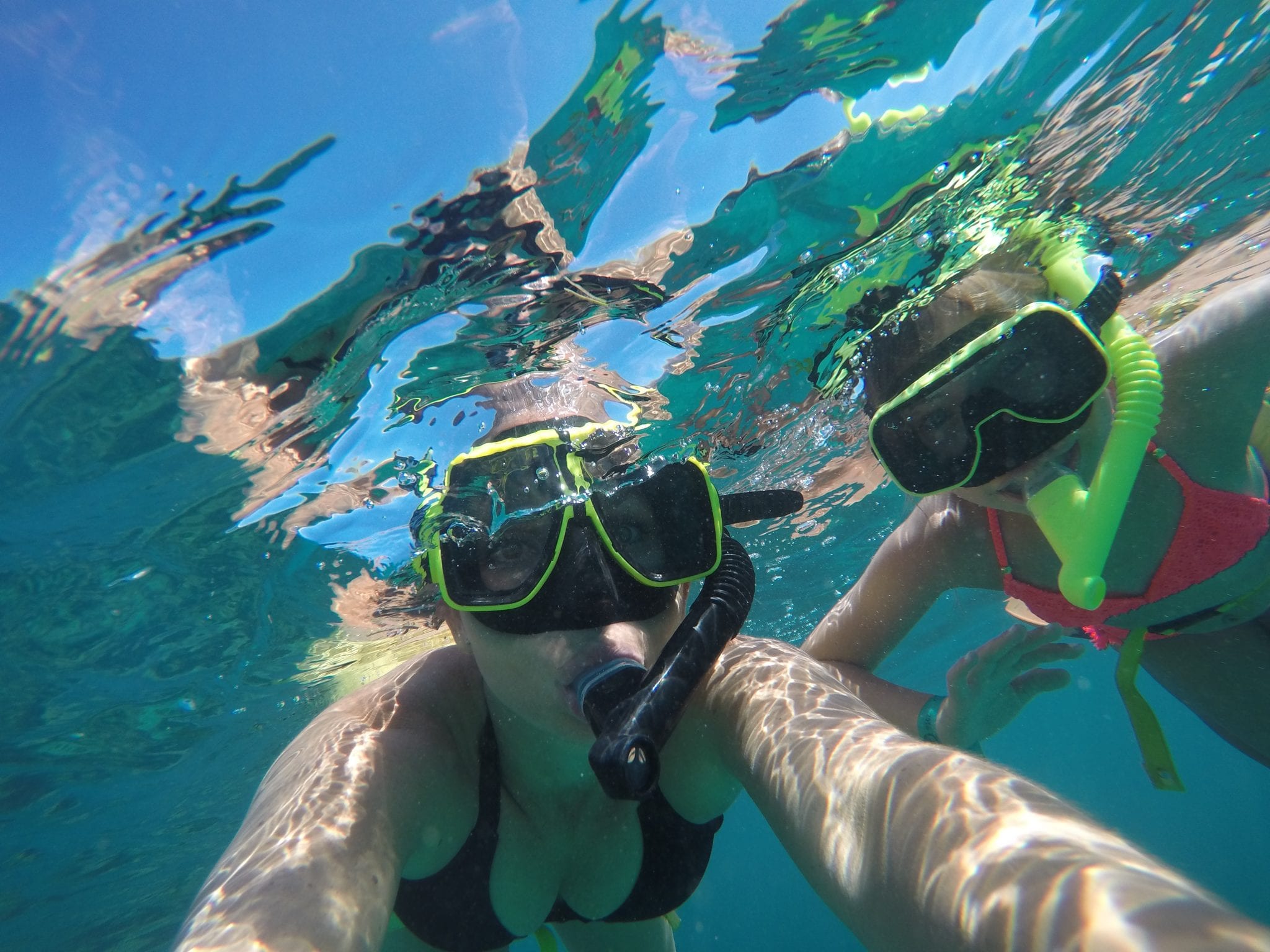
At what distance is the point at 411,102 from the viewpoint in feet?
11.8

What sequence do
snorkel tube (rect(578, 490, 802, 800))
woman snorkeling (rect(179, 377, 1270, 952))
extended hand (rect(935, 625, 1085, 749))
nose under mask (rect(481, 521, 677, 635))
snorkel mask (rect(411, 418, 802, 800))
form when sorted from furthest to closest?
1. extended hand (rect(935, 625, 1085, 749))
2. nose under mask (rect(481, 521, 677, 635))
3. snorkel mask (rect(411, 418, 802, 800))
4. snorkel tube (rect(578, 490, 802, 800))
5. woman snorkeling (rect(179, 377, 1270, 952))

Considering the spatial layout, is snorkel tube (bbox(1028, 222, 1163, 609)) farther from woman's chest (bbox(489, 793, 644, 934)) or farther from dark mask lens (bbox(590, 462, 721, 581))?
woman's chest (bbox(489, 793, 644, 934))

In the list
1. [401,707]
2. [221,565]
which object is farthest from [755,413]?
[221,565]

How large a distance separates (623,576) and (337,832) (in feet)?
5.48

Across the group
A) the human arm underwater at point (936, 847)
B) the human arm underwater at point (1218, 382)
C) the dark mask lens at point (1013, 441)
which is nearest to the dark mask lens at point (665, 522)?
the human arm underwater at point (936, 847)

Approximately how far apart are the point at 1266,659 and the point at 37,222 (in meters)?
8.76

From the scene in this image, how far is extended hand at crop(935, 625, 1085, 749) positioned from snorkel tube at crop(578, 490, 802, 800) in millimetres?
1305

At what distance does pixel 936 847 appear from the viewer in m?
1.89

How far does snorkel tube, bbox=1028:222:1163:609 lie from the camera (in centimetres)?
310

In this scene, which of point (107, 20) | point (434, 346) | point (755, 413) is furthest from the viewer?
point (755, 413)

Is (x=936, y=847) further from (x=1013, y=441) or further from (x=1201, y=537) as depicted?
(x=1201, y=537)

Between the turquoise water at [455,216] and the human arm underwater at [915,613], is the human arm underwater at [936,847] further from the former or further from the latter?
the human arm underwater at [915,613]

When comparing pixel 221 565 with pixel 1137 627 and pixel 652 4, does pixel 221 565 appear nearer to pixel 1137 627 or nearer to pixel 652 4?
pixel 652 4

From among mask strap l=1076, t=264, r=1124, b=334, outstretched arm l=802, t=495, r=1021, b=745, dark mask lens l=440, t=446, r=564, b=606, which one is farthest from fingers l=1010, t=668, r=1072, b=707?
dark mask lens l=440, t=446, r=564, b=606
